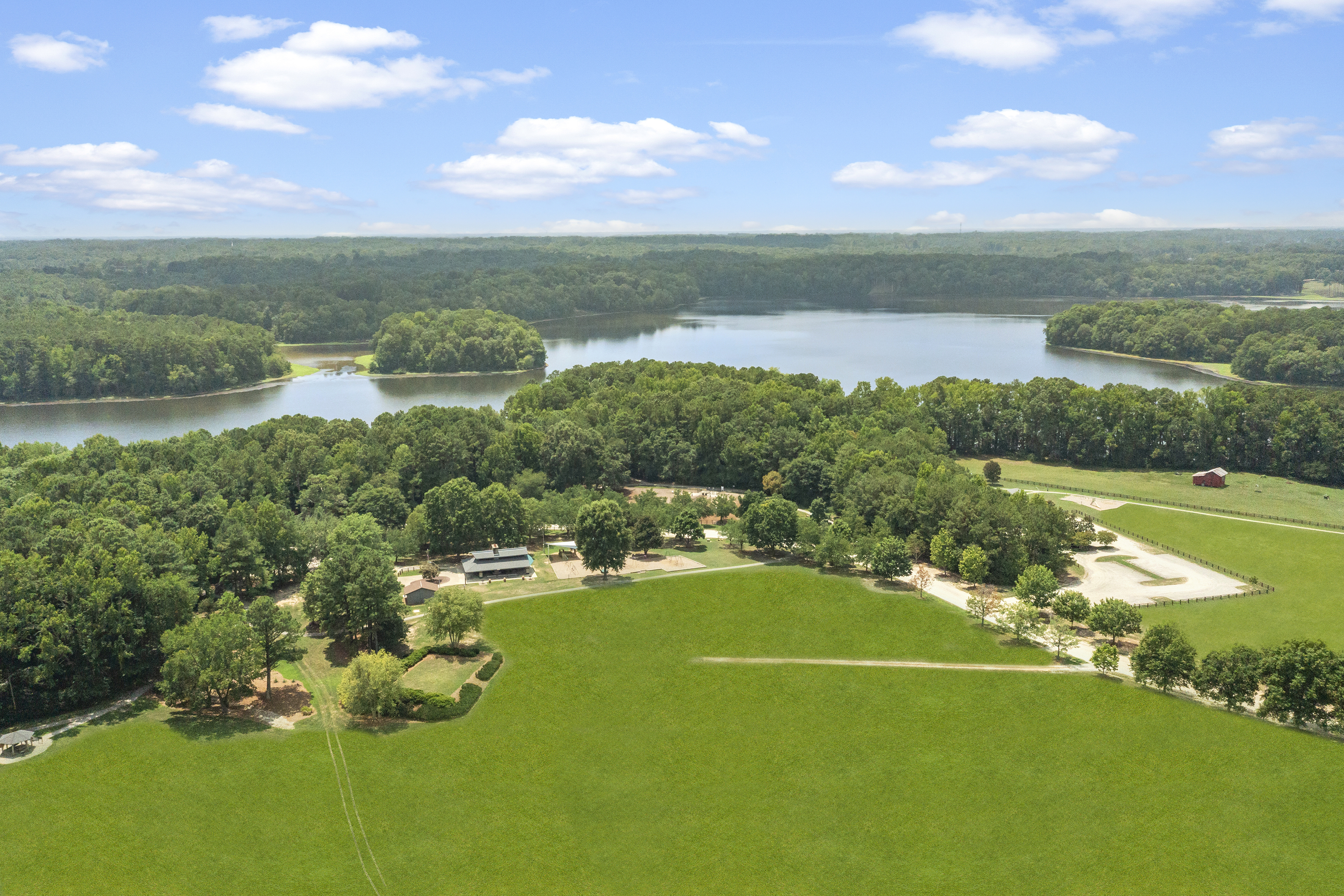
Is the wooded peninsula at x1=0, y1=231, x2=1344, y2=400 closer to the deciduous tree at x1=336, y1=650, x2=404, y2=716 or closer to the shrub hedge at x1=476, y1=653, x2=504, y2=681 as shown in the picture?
the shrub hedge at x1=476, y1=653, x2=504, y2=681

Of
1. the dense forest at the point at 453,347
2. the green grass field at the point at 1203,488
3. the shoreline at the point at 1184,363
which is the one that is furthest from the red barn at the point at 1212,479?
the dense forest at the point at 453,347

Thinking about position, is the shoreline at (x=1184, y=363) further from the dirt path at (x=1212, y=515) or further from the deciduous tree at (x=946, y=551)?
the deciduous tree at (x=946, y=551)

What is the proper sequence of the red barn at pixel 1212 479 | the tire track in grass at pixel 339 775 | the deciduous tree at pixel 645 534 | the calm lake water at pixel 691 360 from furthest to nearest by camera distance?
the calm lake water at pixel 691 360 → the red barn at pixel 1212 479 → the deciduous tree at pixel 645 534 → the tire track in grass at pixel 339 775

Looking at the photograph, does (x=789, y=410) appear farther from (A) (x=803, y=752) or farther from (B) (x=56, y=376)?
(B) (x=56, y=376)

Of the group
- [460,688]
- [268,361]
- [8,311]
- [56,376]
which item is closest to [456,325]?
[268,361]

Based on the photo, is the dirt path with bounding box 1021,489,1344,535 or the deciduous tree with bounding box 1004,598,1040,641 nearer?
the deciduous tree with bounding box 1004,598,1040,641

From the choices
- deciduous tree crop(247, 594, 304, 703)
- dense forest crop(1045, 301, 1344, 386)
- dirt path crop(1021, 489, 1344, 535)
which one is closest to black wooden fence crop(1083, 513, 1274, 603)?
dirt path crop(1021, 489, 1344, 535)

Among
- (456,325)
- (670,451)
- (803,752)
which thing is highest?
(456,325)
